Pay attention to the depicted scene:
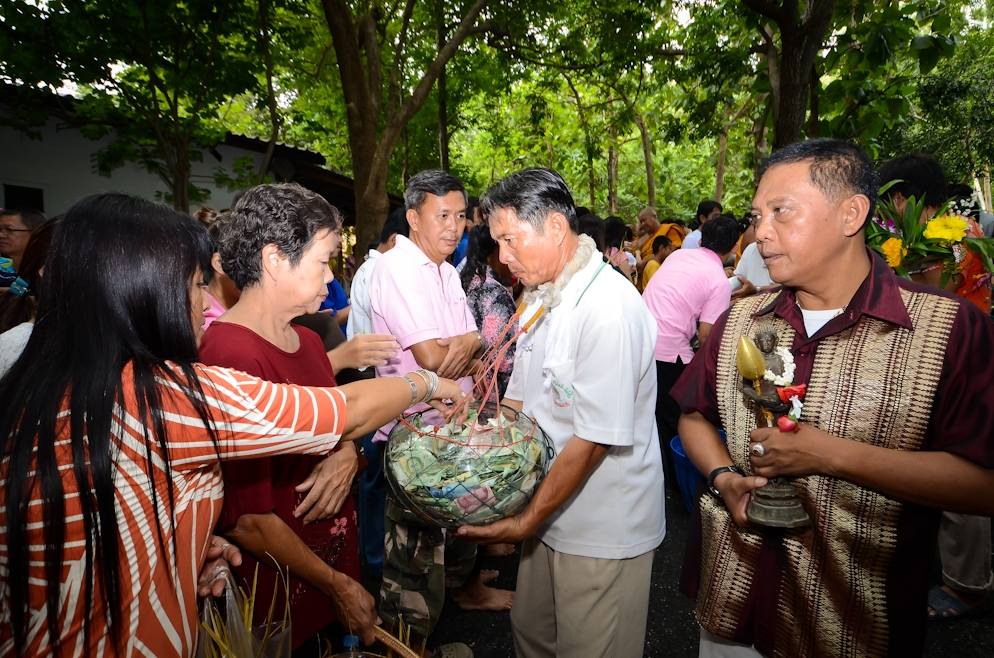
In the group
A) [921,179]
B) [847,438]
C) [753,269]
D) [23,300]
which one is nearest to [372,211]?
[753,269]

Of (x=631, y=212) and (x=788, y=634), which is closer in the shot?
(x=788, y=634)

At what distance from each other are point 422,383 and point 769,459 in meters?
1.03

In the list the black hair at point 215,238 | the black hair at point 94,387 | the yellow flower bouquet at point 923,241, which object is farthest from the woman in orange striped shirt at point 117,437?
the yellow flower bouquet at point 923,241

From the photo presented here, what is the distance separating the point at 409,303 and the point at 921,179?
2.85 meters

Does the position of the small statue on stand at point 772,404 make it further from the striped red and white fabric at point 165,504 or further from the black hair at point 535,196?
the striped red and white fabric at point 165,504

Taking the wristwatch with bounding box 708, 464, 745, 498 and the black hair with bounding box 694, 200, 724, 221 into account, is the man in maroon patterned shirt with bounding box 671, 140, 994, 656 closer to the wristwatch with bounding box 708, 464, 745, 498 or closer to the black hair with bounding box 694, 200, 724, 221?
the wristwatch with bounding box 708, 464, 745, 498

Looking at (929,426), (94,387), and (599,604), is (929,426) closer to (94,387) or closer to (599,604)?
(599,604)

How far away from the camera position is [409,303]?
2.68 m

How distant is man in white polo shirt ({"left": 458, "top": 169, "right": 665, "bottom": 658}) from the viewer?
1.68 metres

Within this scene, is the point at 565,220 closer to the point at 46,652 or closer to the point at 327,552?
the point at 327,552

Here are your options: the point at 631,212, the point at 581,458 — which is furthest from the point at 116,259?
the point at 631,212

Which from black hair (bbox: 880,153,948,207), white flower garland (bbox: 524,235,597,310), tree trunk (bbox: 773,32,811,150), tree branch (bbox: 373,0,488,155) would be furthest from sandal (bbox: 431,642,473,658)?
tree branch (bbox: 373,0,488,155)

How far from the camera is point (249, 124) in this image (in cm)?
2470

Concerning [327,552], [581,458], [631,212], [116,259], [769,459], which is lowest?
[327,552]
